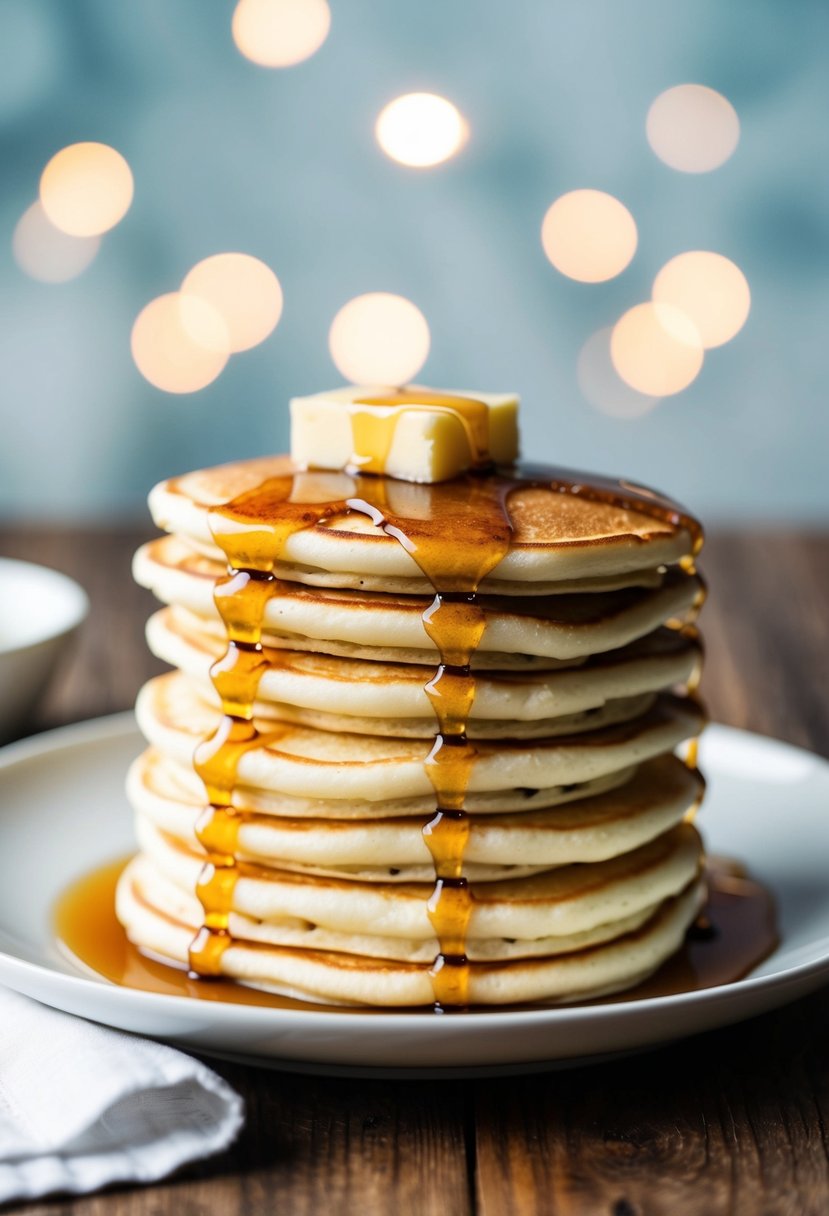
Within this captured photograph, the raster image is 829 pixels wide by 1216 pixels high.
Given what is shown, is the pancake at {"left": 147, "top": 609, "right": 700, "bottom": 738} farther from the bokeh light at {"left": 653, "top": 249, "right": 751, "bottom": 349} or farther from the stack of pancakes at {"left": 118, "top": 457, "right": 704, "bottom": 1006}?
the bokeh light at {"left": 653, "top": 249, "right": 751, "bottom": 349}

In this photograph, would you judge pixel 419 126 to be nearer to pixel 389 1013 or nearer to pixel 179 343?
pixel 179 343

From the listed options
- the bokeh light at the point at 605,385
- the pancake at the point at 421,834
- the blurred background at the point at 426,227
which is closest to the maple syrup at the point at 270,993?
the pancake at the point at 421,834

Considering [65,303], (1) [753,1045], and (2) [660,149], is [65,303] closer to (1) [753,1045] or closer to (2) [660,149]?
(2) [660,149]

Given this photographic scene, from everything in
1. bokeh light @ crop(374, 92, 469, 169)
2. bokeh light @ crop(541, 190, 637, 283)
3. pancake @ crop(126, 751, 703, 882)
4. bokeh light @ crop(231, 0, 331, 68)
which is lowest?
pancake @ crop(126, 751, 703, 882)

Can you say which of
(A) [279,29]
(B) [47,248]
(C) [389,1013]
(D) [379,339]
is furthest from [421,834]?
(B) [47,248]

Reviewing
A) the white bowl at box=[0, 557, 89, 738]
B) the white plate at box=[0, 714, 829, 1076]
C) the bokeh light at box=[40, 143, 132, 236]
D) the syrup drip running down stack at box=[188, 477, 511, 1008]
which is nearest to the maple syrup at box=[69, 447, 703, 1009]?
the syrup drip running down stack at box=[188, 477, 511, 1008]

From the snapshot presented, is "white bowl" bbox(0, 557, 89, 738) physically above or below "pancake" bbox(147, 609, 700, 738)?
below
